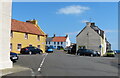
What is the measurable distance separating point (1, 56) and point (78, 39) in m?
44.5

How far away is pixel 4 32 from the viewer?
1441 centimetres

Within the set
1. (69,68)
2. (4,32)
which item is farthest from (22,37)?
(69,68)

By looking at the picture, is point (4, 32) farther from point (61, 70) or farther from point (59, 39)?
point (59, 39)

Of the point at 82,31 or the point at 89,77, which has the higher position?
the point at 82,31

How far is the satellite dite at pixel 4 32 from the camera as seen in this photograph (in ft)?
46.2

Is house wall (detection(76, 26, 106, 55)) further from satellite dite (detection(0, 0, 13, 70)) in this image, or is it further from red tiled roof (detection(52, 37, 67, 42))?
red tiled roof (detection(52, 37, 67, 42))

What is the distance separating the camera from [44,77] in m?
10.4

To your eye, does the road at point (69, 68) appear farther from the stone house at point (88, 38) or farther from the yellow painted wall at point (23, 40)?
the stone house at point (88, 38)

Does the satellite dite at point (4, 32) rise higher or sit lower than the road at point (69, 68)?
higher

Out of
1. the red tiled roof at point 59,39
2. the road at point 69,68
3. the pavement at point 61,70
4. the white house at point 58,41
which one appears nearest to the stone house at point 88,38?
the road at point 69,68

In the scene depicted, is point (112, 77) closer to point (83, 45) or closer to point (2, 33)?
point (2, 33)

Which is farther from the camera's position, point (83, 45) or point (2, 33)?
point (83, 45)

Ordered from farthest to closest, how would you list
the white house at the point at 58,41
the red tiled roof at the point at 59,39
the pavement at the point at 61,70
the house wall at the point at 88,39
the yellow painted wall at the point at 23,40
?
the red tiled roof at the point at 59,39 → the white house at the point at 58,41 → the house wall at the point at 88,39 → the yellow painted wall at the point at 23,40 → the pavement at the point at 61,70

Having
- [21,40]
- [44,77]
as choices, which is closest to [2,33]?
[44,77]
